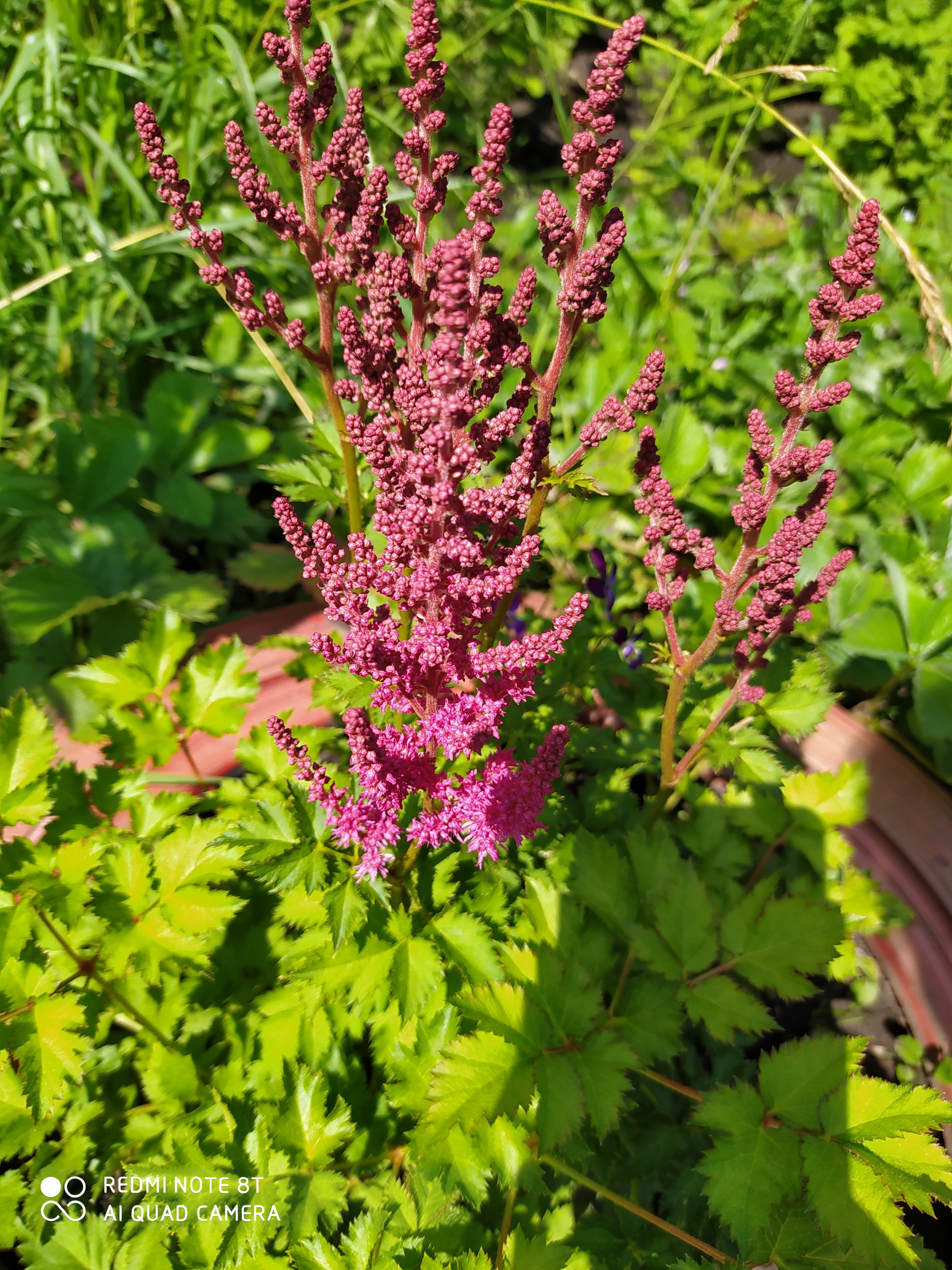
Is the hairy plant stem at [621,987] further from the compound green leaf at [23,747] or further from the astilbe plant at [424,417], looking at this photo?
the compound green leaf at [23,747]

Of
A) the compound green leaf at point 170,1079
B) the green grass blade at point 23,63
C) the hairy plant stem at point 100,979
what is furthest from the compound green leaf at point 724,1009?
the green grass blade at point 23,63

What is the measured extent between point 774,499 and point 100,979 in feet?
6.77

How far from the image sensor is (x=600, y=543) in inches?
144

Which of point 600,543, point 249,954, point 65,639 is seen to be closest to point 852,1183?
point 249,954

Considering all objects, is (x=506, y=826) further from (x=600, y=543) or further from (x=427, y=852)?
(x=600, y=543)

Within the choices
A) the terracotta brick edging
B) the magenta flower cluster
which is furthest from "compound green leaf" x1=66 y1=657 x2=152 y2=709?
the terracotta brick edging

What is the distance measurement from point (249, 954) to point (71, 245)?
3663mm

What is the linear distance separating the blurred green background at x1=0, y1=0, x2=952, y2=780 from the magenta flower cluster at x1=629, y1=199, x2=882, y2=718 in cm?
96

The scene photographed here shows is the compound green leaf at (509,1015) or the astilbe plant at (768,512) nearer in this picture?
the astilbe plant at (768,512)

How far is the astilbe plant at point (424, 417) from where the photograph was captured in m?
1.38

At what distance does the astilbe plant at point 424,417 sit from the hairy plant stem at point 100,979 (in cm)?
82

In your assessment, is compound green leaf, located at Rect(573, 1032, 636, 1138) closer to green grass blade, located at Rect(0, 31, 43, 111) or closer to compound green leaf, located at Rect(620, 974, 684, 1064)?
compound green leaf, located at Rect(620, 974, 684, 1064)

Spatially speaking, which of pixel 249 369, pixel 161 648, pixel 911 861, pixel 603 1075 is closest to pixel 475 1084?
pixel 603 1075

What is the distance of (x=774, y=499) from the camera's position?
5.74 feet
